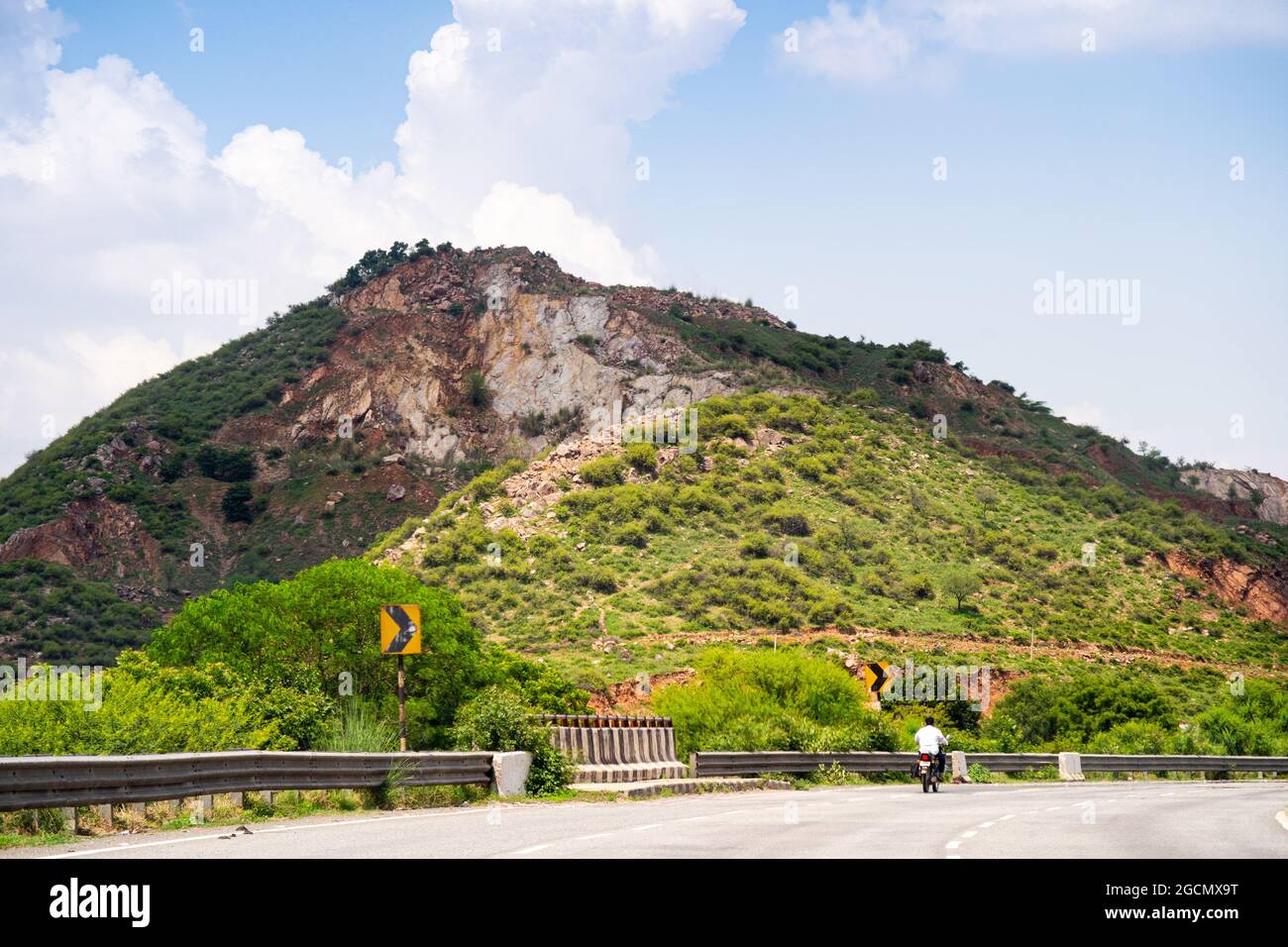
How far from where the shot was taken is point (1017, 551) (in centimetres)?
9288

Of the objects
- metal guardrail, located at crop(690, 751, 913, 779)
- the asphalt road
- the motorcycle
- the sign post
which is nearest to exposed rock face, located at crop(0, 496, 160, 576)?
metal guardrail, located at crop(690, 751, 913, 779)

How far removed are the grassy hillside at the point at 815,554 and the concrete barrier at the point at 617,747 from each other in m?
35.4

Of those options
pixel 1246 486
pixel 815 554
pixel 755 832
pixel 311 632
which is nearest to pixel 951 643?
pixel 815 554

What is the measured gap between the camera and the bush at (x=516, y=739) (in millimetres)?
24953

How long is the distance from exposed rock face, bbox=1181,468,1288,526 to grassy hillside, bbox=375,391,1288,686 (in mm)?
52082

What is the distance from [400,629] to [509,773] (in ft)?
10.1

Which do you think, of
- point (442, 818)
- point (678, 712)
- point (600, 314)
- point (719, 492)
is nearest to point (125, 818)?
point (442, 818)

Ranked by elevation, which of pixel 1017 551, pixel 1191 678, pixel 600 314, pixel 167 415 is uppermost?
pixel 600 314

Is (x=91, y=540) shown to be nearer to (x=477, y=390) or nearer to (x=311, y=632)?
(x=477, y=390)

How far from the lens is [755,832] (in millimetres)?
17078

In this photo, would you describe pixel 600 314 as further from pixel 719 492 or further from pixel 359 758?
pixel 359 758
